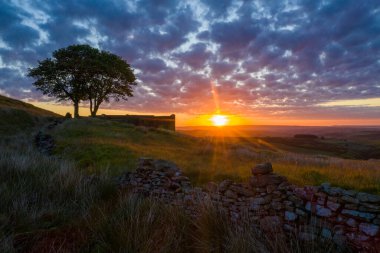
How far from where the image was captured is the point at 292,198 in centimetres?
540

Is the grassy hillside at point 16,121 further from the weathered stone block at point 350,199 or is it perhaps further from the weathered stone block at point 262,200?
the weathered stone block at point 350,199

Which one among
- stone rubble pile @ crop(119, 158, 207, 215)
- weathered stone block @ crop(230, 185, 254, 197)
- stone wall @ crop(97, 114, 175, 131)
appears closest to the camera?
weathered stone block @ crop(230, 185, 254, 197)

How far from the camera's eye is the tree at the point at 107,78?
39688mm

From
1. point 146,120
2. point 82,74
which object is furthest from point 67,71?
point 146,120

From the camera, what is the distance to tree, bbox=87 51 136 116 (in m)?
39.7

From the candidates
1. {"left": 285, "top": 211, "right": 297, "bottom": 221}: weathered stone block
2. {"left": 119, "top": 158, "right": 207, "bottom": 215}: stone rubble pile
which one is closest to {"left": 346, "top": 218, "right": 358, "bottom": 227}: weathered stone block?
{"left": 285, "top": 211, "right": 297, "bottom": 221}: weathered stone block

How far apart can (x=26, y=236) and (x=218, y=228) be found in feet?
11.8

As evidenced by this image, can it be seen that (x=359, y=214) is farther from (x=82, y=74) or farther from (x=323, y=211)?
(x=82, y=74)

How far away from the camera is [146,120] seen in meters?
43.9

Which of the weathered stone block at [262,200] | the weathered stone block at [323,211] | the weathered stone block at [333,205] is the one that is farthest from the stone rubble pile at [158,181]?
the weathered stone block at [333,205]

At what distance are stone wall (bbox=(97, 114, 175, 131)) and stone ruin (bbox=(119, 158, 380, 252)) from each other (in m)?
36.3

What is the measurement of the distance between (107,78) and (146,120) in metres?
8.90

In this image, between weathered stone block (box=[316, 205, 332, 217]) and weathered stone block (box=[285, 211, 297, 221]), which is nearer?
weathered stone block (box=[316, 205, 332, 217])

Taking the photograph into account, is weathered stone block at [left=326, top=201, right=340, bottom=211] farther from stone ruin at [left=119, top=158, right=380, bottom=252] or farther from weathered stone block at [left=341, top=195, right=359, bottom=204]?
weathered stone block at [left=341, top=195, right=359, bottom=204]
